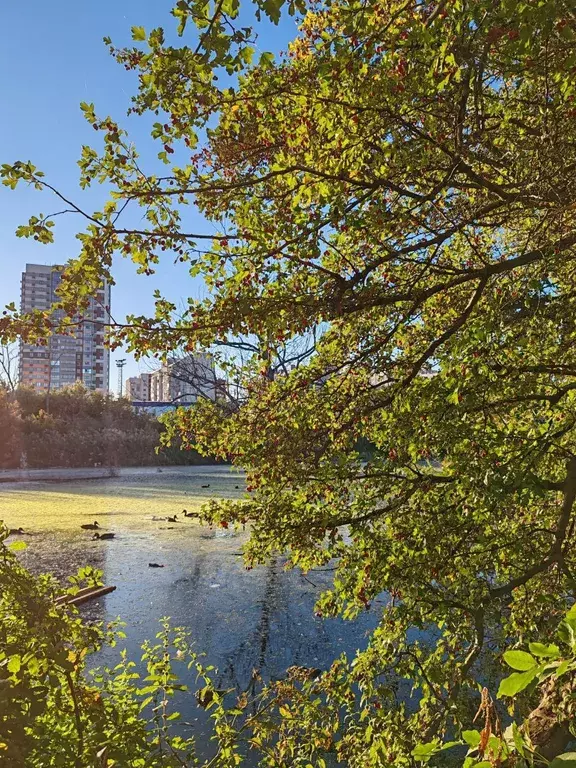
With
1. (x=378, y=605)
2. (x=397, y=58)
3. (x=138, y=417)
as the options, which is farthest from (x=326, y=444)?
(x=138, y=417)

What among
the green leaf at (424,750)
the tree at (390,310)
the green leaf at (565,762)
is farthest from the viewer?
the tree at (390,310)

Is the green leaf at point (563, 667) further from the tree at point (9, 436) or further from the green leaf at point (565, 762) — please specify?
the tree at point (9, 436)

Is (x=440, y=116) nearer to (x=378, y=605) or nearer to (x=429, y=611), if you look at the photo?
(x=429, y=611)

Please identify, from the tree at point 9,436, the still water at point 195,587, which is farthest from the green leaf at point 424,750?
the tree at point 9,436

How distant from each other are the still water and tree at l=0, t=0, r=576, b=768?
4.20 feet

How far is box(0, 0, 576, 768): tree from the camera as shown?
→ 2.36m

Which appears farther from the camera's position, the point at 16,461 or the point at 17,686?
the point at 16,461

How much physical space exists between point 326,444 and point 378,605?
4.88 m

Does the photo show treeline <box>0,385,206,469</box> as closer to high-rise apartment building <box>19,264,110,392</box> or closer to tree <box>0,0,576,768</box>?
high-rise apartment building <box>19,264,110,392</box>

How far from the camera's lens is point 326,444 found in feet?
11.4

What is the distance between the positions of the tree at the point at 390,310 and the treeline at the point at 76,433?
25.0m

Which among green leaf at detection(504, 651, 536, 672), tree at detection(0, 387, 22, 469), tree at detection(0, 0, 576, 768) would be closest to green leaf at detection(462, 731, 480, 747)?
green leaf at detection(504, 651, 536, 672)

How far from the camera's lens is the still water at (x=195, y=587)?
6215 mm

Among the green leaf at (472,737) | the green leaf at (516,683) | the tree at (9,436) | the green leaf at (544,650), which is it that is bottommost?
the green leaf at (472,737)
